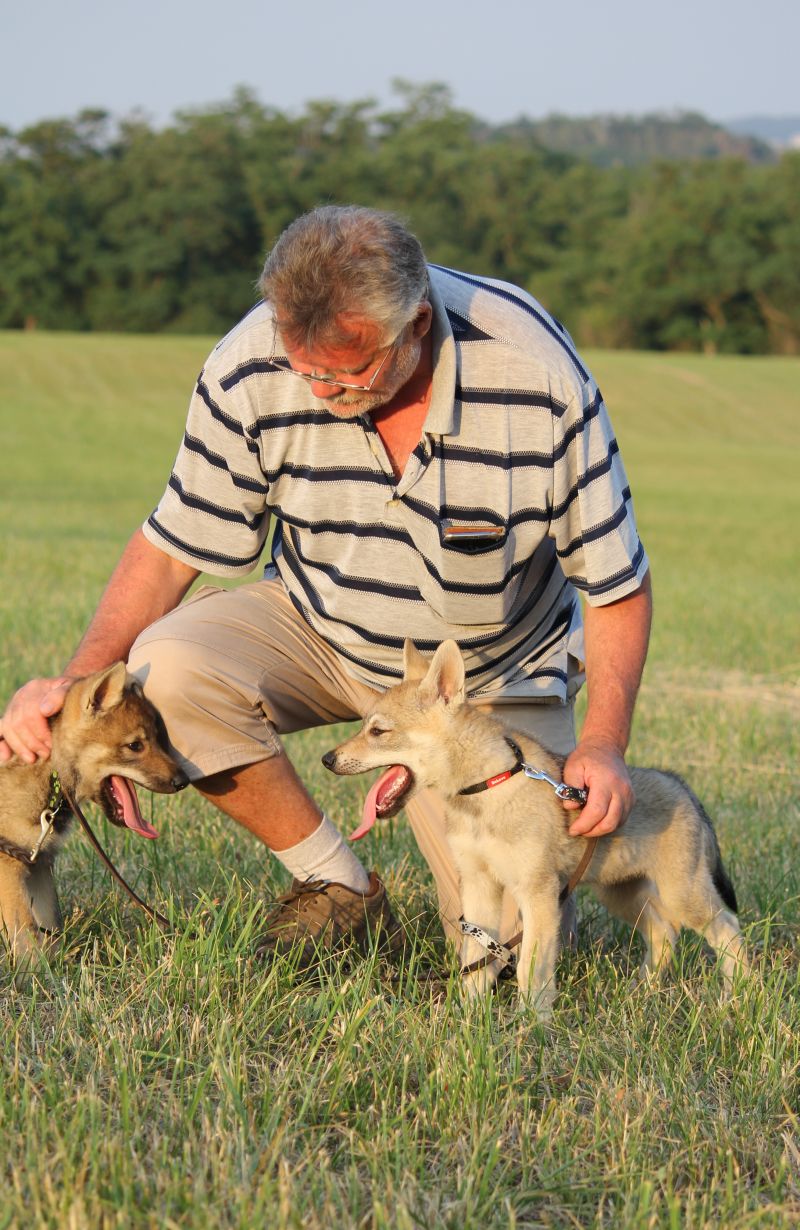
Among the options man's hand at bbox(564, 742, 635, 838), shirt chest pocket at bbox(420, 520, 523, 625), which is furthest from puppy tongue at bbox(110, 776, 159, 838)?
man's hand at bbox(564, 742, 635, 838)

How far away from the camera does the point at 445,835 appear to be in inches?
186

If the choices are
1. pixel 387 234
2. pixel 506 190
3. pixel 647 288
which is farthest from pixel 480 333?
pixel 506 190

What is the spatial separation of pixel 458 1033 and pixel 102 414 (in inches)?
1549

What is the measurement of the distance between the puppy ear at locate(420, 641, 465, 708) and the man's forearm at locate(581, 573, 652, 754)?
1.34 ft

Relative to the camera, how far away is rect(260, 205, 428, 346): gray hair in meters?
3.91

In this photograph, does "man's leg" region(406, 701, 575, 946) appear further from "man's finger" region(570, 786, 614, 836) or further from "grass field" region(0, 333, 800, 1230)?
"man's finger" region(570, 786, 614, 836)

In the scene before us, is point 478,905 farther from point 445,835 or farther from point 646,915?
point 646,915

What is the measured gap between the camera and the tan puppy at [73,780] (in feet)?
13.9

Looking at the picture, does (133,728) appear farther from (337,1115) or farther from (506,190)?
(506,190)

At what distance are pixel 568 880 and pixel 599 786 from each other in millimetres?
410

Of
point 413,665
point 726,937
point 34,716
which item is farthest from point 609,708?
point 34,716

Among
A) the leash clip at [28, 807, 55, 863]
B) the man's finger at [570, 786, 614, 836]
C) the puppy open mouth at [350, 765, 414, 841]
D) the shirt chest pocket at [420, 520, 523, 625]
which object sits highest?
the shirt chest pocket at [420, 520, 523, 625]

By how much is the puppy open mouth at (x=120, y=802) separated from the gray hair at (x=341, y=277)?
1.50 metres

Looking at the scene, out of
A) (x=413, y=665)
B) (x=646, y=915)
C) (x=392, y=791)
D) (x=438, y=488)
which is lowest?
(x=646, y=915)
